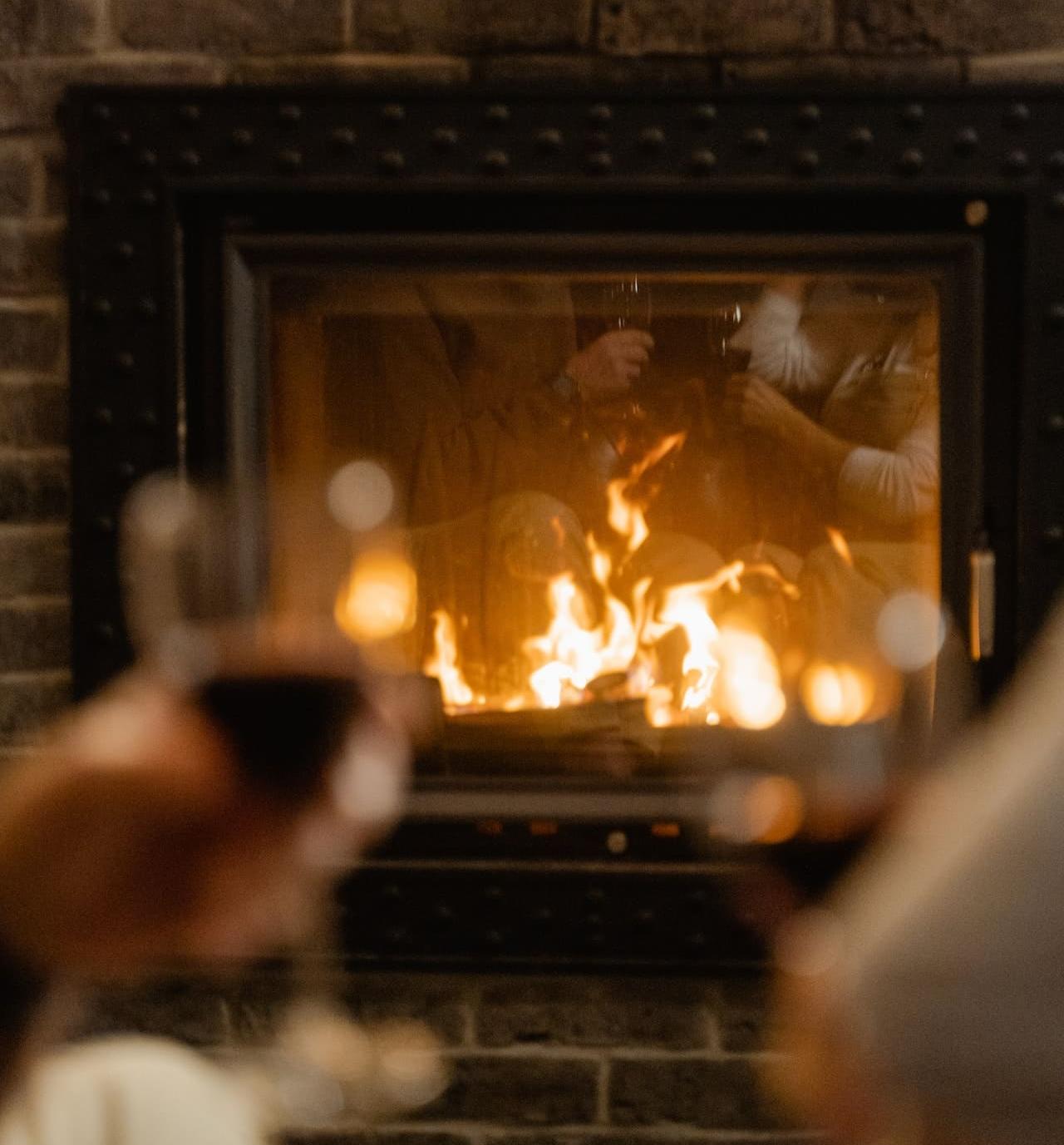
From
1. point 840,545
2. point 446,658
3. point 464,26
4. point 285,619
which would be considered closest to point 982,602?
point 840,545

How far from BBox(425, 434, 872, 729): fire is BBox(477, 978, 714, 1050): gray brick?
0.93 ft

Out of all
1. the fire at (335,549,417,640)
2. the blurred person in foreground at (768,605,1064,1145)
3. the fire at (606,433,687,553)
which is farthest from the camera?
the fire at (606,433,687,553)

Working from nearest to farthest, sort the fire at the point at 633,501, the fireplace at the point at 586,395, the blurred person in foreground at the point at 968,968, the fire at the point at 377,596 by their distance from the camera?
1. the blurred person in foreground at the point at 968,968
2. the fire at the point at 377,596
3. the fireplace at the point at 586,395
4. the fire at the point at 633,501

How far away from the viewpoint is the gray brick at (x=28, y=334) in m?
1.22

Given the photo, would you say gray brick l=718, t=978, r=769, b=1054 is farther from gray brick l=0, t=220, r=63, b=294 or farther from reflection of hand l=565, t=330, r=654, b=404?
gray brick l=0, t=220, r=63, b=294

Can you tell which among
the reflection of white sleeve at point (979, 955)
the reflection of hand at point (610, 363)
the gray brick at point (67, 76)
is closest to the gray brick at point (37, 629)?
the gray brick at point (67, 76)

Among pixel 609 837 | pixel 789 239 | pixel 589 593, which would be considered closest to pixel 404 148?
pixel 789 239

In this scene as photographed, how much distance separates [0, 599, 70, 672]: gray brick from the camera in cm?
124

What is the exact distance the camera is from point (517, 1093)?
1.26 meters

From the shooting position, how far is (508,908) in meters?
1.22

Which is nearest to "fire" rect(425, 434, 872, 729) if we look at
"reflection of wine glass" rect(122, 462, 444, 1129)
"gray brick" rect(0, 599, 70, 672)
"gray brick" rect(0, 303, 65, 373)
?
"gray brick" rect(0, 599, 70, 672)

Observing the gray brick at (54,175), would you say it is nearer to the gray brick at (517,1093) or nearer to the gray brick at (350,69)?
the gray brick at (350,69)

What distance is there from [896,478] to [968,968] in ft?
3.00

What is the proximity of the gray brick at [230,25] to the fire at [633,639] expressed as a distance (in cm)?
55
